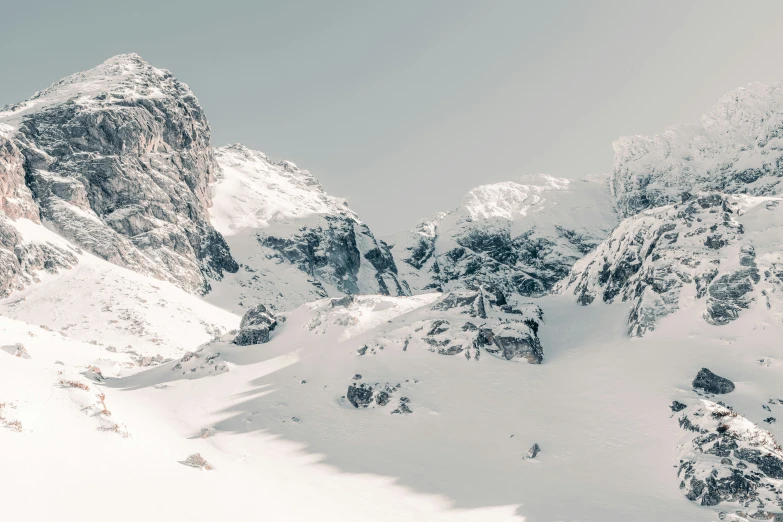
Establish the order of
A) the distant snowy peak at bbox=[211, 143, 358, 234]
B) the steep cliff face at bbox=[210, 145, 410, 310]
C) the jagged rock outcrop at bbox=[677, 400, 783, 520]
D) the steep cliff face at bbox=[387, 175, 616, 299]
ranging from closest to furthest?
the jagged rock outcrop at bbox=[677, 400, 783, 520] < the steep cliff face at bbox=[210, 145, 410, 310] < the distant snowy peak at bbox=[211, 143, 358, 234] < the steep cliff face at bbox=[387, 175, 616, 299]

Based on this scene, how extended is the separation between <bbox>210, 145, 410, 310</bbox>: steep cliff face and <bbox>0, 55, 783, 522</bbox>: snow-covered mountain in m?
24.4

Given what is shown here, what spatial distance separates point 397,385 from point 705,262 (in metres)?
26.1

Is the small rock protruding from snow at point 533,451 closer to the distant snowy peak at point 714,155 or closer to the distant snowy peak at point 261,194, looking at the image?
the distant snowy peak at point 261,194

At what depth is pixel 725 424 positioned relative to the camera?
91.7 ft

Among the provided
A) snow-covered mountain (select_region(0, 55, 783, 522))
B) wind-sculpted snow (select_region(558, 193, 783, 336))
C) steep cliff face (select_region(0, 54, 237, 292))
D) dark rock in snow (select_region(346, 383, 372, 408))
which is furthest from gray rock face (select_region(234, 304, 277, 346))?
steep cliff face (select_region(0, 54, 237, 292))

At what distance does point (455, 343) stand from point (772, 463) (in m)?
22.0

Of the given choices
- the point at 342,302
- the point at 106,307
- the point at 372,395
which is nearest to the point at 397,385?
the point at 372,395

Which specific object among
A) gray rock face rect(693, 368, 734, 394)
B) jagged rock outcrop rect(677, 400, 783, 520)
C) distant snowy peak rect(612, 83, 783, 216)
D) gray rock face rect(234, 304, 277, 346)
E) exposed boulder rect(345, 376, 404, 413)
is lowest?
jagged rock outcrop rect(677, 400, 783, 520)

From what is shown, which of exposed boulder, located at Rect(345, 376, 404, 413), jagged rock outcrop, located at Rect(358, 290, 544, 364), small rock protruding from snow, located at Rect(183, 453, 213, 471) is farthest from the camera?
jagged rock outcrop, located at Rect(358, 290, 544, 364)

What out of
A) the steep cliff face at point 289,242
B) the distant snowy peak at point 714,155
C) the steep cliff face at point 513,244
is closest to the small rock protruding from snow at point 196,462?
the steep cliff face at point 289,242

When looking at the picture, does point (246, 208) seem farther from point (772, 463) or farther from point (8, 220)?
point (772, 463)

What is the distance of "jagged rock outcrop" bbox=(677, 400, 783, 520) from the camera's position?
24188 millimetres

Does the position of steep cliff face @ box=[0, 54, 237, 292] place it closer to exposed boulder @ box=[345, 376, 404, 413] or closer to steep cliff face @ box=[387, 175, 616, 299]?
exposed boulder @ box=[345, 376, 404, 413]

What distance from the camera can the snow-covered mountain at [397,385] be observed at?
18.4 metres
